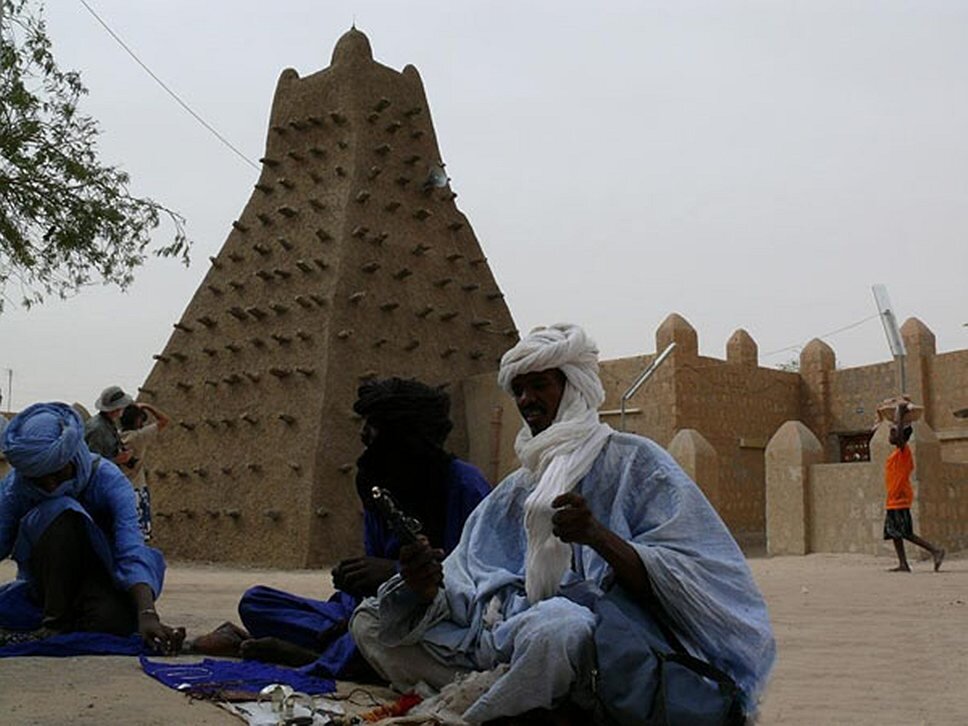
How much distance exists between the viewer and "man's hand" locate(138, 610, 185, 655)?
186 inches

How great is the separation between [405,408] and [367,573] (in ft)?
2.14

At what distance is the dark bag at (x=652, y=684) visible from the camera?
2.83 metres

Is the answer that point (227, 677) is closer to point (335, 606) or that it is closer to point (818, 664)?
point (335, 606)

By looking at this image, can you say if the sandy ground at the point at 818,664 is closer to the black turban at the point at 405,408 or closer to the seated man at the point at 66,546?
the seated man at the point at 66,546

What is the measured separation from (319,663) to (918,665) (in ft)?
10.1

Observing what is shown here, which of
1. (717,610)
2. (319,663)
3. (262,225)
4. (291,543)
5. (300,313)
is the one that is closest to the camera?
(717,610)

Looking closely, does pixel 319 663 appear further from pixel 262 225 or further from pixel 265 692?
pixel 262 225

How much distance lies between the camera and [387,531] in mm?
4441

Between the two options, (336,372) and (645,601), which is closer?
(645,601)

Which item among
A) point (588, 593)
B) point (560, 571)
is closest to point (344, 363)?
point (560, 571)

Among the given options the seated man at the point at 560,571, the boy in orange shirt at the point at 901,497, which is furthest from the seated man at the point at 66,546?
the boy in orange shirt at the point at 901,497

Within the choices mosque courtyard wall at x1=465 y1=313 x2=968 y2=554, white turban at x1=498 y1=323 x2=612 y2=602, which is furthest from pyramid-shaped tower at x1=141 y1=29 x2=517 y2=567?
white turban at x1=498 y1=323 x2=612 y2=602

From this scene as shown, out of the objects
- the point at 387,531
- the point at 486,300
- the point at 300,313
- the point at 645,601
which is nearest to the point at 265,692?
the point at 387,531

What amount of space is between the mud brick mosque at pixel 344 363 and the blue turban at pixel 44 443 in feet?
26.5
